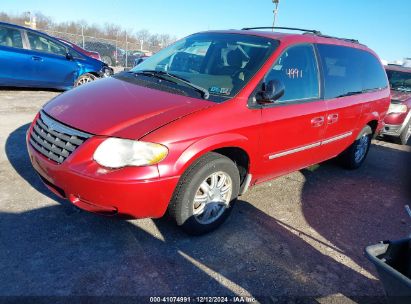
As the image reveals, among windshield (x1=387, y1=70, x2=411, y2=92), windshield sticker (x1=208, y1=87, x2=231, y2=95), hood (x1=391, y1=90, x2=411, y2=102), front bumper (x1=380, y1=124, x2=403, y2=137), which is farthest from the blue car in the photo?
windshield (x1=387, y1=70, x2=411, y2=92)

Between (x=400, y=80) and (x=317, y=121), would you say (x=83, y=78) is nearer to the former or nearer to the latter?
(x=317, y=121)

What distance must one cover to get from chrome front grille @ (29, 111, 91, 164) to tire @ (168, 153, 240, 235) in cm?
85

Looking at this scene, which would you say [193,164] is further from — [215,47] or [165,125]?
[215,47]

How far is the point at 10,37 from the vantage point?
7.86 metres

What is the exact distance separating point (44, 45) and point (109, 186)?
7339mm

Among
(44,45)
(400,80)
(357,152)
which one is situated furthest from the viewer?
(400,80)

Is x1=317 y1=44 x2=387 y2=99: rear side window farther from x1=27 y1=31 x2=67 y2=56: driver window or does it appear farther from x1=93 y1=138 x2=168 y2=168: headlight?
x1=27 y1=31 x2=67 y2=56: driver window

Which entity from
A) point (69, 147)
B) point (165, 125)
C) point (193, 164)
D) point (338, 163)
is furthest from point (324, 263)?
point (338, 163)

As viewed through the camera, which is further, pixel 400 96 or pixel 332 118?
pixel 400 96

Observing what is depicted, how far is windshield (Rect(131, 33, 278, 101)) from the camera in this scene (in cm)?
324

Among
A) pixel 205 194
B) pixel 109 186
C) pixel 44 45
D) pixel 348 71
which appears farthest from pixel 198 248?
pixel 44 45

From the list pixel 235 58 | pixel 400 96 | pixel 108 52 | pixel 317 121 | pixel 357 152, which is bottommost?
pixel 108 52

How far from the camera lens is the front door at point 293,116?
11.1 feet

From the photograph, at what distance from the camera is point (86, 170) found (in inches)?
98.3
